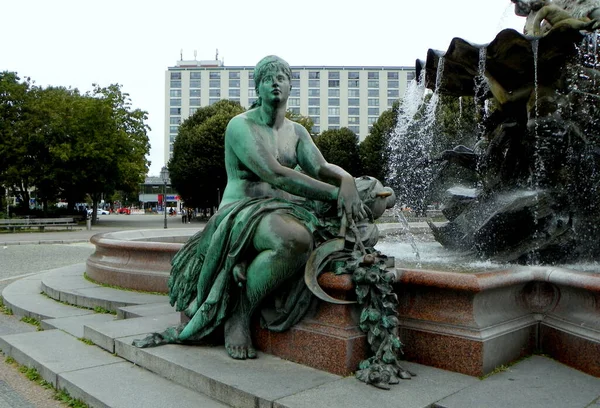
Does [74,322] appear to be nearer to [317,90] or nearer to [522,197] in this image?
[522,197]

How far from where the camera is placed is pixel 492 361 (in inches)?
143

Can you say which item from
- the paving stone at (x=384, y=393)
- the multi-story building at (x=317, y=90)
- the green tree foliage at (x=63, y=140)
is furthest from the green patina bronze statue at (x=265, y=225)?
the multi-story building at (x=317, y=90)

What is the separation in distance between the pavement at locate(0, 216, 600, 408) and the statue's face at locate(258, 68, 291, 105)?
1.85m

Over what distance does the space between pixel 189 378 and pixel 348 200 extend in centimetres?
158

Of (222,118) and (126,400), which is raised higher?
(222,118)

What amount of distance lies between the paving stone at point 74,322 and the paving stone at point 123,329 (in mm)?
512

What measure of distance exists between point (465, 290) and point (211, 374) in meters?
1.69

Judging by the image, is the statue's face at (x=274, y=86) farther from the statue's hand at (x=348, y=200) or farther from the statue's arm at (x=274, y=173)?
the statue's hand at (x=348, y=200)

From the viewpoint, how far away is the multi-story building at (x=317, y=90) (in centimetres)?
12462

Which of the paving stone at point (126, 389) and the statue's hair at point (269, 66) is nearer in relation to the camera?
the paving stone at point (126, 389)

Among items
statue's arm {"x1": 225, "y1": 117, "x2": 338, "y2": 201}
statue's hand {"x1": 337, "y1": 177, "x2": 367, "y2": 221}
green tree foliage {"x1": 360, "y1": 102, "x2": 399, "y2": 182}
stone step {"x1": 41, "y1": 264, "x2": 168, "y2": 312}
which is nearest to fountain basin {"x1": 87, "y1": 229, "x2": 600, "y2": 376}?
statue's hand {"x1": 337, "y1": 177, "x2": 367, "y2": 221}

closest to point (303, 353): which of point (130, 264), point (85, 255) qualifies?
point (130, 264)

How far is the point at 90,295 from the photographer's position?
23.7 feet

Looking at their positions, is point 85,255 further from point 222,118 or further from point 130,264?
point 222,118
